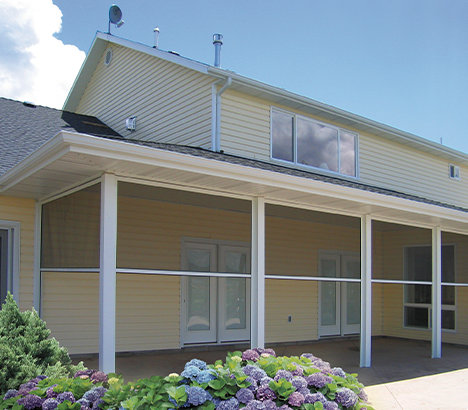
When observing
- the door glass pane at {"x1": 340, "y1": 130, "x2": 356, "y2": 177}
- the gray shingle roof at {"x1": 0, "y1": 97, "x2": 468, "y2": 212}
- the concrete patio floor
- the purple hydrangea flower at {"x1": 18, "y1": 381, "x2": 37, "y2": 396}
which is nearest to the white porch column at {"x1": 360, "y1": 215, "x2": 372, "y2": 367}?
the concrete patio floor

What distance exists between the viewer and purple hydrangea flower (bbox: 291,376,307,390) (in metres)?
3.72

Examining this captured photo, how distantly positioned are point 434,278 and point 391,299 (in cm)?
386

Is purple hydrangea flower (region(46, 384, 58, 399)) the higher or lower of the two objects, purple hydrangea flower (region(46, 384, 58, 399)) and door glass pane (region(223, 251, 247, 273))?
the lower

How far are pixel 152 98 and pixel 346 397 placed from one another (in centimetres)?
867

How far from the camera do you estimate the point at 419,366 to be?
9172 millimetres

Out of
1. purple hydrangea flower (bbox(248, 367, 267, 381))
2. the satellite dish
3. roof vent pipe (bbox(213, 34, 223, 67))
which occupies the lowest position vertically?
purple hydrangea flower (bbox(248, 367, 267, 381))

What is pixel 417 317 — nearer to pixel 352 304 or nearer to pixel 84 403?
pixel 352 304

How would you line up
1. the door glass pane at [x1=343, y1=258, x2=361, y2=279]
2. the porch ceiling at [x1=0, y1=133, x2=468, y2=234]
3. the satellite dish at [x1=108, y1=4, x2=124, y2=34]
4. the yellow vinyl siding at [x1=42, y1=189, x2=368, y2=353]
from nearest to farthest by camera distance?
the porch ceiling at [x1=0, y1=133, x2=468, y2=234], the yellow vinyl siding at [x1=42, y1=189, x2=368, y2=353], the satellite dish at [x1=108, y1=4, x2=124, y2=34], the door glass pane at [x1=343, y1=258, x2=361, y2=279]

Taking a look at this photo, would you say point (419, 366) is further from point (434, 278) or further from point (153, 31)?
point (153, 31)

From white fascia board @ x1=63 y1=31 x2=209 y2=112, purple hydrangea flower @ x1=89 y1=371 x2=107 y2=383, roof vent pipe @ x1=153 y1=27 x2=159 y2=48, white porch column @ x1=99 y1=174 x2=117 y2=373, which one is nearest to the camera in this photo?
purple hydrangea flower @ x1=89 y1=371 x2=107 y2=383

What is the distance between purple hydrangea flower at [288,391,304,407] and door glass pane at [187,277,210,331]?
670cm

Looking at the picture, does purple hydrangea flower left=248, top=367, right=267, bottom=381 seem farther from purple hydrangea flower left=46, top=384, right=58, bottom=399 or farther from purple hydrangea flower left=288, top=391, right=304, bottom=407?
purple hydrangea flower left=46, top=384, right=58, bottom=399

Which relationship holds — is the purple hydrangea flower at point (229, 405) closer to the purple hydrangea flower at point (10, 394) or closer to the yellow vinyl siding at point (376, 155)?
the purple hydrangea flower at point (10, 394)


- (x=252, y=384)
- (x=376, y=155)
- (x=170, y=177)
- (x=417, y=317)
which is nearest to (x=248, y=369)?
(x=252, y=384)
